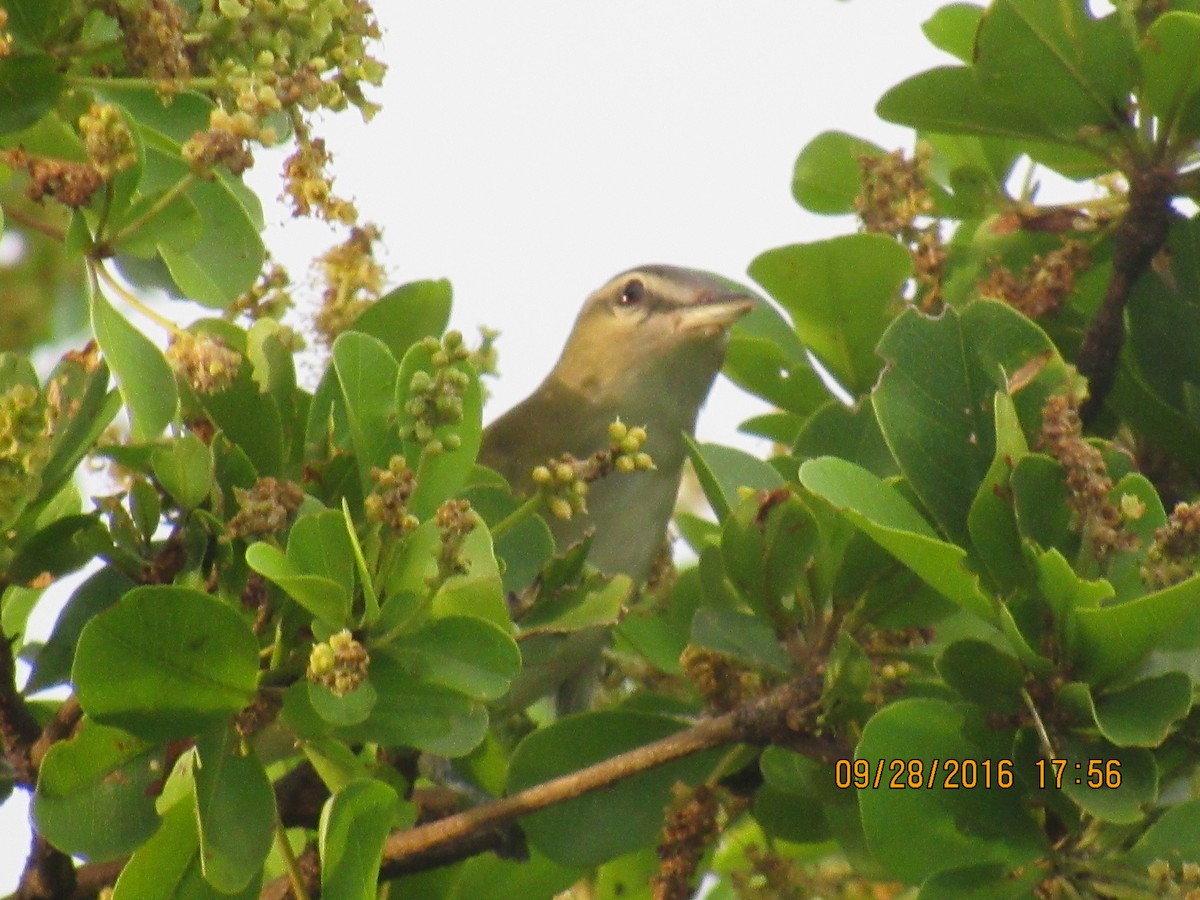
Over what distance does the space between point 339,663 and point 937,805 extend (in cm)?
71

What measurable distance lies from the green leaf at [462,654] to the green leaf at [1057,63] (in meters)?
1.13

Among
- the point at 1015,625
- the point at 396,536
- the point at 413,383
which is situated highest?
the point at 413,383

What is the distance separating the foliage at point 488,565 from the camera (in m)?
1.55

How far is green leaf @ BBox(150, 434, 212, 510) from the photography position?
165 centimetres

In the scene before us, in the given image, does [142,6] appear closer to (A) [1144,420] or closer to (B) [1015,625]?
(B) [1015,625]

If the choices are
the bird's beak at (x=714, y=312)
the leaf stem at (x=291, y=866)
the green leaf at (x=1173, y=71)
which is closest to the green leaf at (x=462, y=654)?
the leaf stem at (x=291, y=866)

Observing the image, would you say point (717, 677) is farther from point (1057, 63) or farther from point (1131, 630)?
point (1057, 63)

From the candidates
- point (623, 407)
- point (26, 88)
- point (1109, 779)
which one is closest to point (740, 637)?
point (1109, 779)

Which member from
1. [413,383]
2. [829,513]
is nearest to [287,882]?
[413,383]

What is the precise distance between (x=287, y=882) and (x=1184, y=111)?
1.51 meters

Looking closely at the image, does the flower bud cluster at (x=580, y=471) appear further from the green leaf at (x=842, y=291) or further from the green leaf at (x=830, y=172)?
the green leaf at (x=830, y=172)

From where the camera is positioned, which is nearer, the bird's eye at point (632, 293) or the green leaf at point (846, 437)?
the green leaf at point (846, 437)

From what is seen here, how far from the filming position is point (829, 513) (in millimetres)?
1960

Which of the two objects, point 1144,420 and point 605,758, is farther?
point 1144,420
